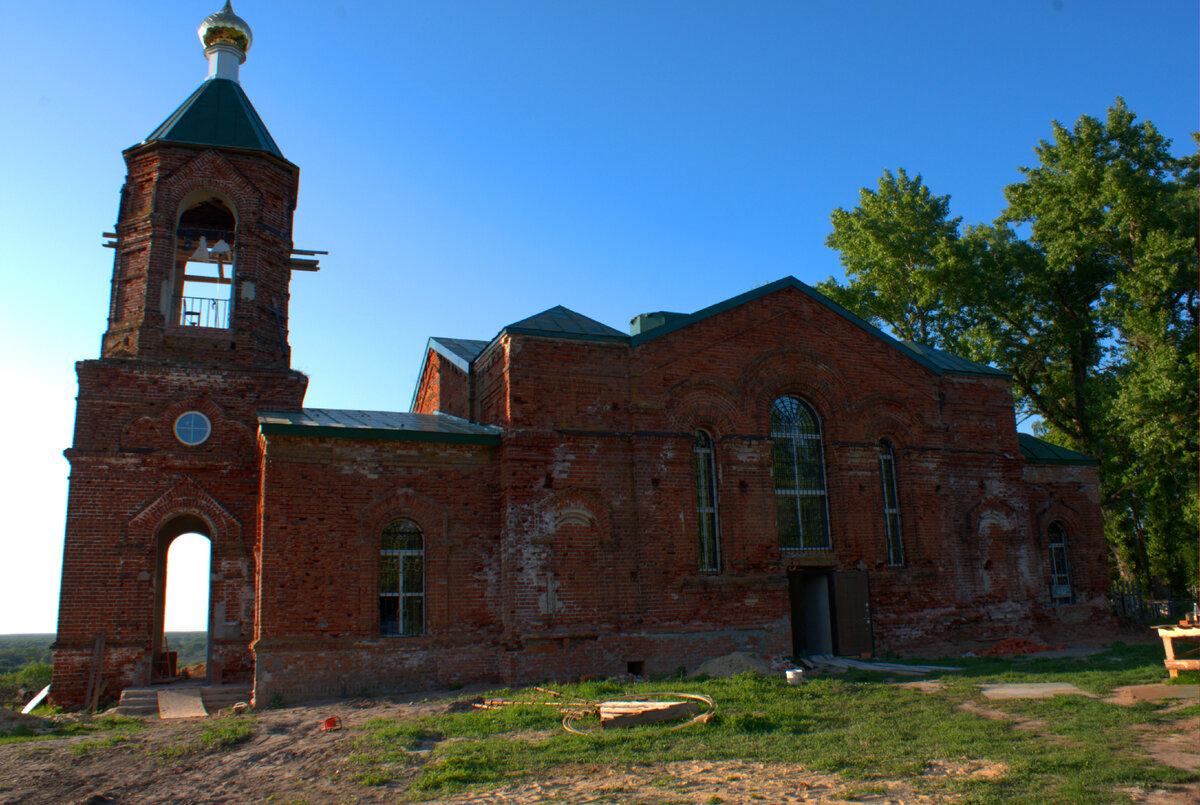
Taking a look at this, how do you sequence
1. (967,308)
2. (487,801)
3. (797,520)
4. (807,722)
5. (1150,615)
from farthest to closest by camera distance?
(967,308) → (1150,615) → (797,520) → (807,722) → (487,801)

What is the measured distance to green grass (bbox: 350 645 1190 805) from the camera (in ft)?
22.0

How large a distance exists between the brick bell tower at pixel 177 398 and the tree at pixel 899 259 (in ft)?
58.3

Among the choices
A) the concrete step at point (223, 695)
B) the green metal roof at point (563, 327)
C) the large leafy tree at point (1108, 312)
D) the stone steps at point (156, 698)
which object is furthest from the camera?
the large leafy tree at point (1108, 312)

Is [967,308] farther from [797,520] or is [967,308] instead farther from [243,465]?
[243,465]

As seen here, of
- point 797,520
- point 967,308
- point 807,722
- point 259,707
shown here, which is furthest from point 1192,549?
point 259,707

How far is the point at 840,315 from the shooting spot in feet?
54.2

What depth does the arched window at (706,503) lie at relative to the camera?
14.7m

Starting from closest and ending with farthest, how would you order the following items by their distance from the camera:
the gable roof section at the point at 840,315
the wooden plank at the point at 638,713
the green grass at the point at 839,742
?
the green grass at the point at 839,742, the wooden plank at the point at 638,713, the gable roof section at the point at 840,315

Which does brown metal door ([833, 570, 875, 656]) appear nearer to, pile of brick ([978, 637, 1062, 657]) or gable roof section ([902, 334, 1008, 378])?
pile of brick ([978, 637, 1062, 657])

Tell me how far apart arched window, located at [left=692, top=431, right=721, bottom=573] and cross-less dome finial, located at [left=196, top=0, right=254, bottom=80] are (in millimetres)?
12699

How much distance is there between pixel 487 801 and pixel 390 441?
7912 mm

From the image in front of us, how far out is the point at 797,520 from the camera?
50.9 feet

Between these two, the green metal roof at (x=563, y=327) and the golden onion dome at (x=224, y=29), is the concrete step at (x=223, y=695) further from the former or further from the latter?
the golden onion dome at (x=224, y=29)

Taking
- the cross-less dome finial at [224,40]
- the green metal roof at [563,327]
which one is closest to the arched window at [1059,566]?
the green metal roof at [563,327]
